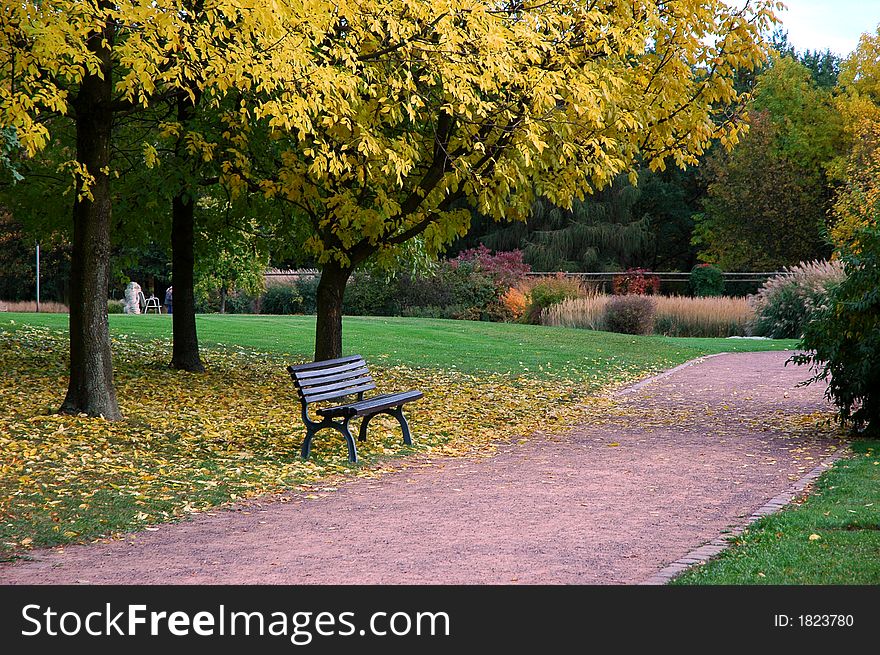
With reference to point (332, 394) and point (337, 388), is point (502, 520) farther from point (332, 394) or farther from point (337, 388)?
point (337, 388)

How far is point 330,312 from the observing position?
13.5 metres

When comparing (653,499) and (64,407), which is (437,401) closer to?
(64,407)

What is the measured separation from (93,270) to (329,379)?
9.09 feet

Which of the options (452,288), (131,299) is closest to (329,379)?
(452,288)

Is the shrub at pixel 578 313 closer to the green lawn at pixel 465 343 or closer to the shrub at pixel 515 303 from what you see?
the shrub at pixel 515 303

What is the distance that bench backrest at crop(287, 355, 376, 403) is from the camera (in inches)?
394

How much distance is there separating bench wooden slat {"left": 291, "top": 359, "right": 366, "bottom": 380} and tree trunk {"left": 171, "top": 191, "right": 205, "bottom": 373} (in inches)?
189

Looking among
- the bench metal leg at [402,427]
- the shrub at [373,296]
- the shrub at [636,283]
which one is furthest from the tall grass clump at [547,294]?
the bench metal leg at [402,427]

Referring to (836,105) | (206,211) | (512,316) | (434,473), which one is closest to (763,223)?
(836,105)

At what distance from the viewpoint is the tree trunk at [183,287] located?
15.2 metres

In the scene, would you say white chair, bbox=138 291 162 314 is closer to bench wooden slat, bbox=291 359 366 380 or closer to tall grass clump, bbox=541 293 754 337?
tall grass clump, bbox=541 293 754 337

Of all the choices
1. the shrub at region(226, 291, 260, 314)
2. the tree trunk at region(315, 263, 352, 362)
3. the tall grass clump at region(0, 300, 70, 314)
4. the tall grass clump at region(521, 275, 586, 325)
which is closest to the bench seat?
the tree trunk at region(315, 263, 352, 362)

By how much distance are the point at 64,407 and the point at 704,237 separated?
41.1 meters

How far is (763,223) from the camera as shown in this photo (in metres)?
41.8
